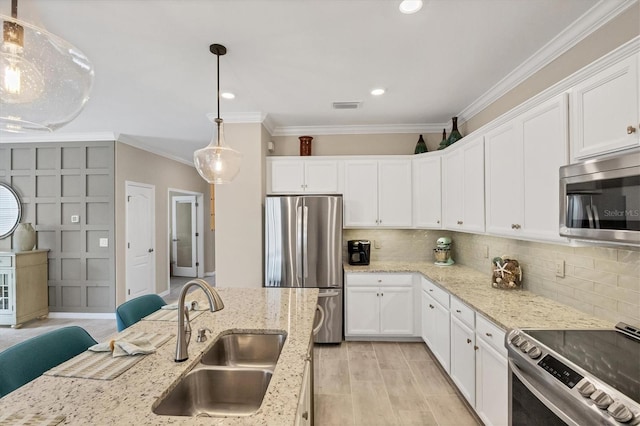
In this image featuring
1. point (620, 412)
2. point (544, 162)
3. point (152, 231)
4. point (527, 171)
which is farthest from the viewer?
point (152, 231)

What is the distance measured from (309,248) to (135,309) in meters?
1.85

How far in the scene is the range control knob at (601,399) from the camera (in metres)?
1.00

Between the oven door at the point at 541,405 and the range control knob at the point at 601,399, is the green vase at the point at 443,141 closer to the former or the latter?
the oven door at the point at 541,405

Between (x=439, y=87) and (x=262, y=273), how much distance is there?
2.74 meters

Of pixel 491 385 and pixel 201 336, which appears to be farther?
pixel 491 385

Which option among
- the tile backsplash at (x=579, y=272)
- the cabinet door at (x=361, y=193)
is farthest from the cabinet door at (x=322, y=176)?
the tile backsplash at (x=579, y=272)

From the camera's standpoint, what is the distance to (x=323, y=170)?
12.5 ft

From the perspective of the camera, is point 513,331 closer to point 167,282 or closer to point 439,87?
point 439,87

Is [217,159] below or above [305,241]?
above

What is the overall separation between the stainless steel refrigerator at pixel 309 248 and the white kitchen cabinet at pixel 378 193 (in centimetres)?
36

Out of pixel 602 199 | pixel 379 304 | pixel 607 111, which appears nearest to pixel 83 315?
pixel 379 304

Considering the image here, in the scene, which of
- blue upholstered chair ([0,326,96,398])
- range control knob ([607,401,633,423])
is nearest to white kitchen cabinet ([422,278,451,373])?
range control knob ([607,401,633,423])

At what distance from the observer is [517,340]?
1.51 m

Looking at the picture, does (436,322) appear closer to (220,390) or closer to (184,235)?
(220,390)
